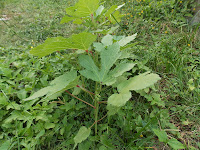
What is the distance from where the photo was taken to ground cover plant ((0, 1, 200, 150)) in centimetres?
84

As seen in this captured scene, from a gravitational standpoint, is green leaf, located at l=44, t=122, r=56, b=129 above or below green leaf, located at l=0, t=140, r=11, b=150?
below

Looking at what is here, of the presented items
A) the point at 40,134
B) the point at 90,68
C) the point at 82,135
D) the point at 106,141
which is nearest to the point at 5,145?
the point at 40,134

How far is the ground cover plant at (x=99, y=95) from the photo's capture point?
0.84 meters

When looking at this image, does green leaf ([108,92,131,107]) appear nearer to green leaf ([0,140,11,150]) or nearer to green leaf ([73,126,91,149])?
green leaf ([73,126,91,149])

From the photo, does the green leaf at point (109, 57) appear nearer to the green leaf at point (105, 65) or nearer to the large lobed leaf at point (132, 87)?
the green leaf at point (105, 65)

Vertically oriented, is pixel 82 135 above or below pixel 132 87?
below

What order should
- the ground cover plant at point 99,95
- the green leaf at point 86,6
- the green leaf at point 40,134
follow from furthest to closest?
the green leaf at point 40,134, the green leaf at point 86,6, the ground cover plant at point 99,95

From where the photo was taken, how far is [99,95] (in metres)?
0.91

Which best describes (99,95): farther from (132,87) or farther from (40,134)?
(40,134)

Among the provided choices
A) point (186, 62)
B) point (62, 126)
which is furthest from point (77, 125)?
point (186, 62)

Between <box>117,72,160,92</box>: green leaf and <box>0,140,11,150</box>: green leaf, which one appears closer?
<box>117,72,160,92</box>: green leaf

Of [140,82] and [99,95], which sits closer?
[140,82]

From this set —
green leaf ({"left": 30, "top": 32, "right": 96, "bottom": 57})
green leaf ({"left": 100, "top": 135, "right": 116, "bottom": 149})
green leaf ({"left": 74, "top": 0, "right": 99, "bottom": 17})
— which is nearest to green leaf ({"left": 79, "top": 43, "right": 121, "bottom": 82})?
green leaf ({"left": 30, "top": 32, "right": 96, "bottom": 57})

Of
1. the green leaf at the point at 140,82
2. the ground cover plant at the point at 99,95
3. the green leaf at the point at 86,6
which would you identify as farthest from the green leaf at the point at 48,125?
the green leaf at the point at 86,6
